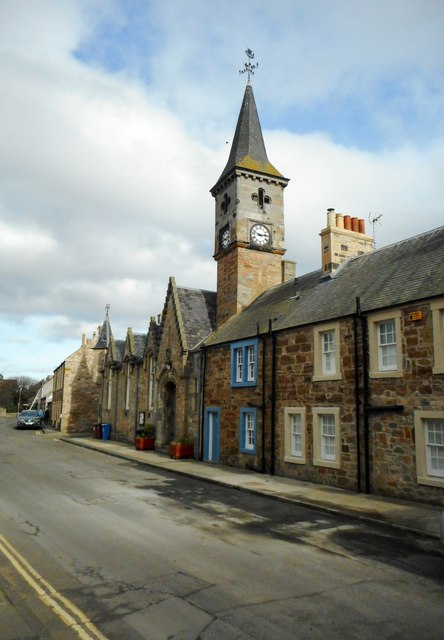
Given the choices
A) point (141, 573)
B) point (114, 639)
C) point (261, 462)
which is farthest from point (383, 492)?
point (114, 639)

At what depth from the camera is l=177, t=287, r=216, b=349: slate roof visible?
25627mm

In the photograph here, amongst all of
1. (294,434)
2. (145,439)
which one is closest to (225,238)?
(145,439)

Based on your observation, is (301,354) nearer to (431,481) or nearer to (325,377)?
(325,377)

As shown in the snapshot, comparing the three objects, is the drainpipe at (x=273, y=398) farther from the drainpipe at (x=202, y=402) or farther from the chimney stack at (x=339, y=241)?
the drainpipe at (x=202, y=402)

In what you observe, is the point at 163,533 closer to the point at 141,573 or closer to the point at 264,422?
the point at 141,573

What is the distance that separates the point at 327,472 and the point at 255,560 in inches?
318

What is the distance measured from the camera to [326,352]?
1616 centimetres

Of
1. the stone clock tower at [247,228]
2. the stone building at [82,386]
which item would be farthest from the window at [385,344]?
the stone building at [82,386]

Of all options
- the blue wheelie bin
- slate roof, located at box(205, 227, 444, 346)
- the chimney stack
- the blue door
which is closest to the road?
slate roof, located at box(205, 227, 444, 346)

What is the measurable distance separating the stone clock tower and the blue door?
5.94 metres

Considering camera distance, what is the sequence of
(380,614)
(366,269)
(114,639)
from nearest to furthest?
1. (114,639)
2. (380,614)
3. (366,269)

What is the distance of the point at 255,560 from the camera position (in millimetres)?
7785

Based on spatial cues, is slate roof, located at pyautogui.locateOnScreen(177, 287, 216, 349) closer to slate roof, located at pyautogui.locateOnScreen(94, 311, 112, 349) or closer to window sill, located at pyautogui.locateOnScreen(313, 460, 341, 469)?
window sill, located at pyautogui.locateOnScreen(313, 460, 341, 469)

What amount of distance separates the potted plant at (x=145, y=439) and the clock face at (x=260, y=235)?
12.2m
